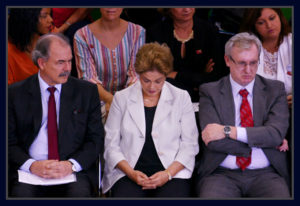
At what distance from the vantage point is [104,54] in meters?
4.54

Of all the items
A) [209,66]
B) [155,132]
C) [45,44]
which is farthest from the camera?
[209,66]

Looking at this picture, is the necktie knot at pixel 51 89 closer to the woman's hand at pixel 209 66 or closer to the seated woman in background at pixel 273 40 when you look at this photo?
the woman's hand at pixel 209 66

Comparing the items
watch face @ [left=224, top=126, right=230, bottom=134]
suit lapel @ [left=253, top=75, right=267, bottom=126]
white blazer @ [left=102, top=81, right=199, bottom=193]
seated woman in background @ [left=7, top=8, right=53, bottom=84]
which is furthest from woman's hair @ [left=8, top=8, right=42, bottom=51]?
suit lapel @ [left=253, top=75, right=267, bottom=126]

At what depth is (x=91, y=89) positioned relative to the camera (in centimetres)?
401

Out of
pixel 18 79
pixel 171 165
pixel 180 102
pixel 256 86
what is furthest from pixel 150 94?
pixel 18 79

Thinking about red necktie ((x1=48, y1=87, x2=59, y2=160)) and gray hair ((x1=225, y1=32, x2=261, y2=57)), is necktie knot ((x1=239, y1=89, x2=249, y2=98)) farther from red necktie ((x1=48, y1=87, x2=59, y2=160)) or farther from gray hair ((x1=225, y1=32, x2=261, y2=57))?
red necktie ((x1=48, y1=87, x2=59, y2=160))

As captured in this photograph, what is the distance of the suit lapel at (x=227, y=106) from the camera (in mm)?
4012

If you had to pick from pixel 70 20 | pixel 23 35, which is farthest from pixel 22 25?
pixel 70 20

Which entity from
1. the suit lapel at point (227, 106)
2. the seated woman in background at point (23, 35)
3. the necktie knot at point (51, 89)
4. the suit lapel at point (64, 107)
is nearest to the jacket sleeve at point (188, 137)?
the suit lapel at point (227, 106)

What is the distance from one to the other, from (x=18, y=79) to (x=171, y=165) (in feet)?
4.61

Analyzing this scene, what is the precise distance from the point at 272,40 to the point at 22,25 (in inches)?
82.5

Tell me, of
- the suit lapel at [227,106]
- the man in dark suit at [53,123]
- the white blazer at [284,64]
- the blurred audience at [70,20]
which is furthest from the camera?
the blurred audience at [70,20]

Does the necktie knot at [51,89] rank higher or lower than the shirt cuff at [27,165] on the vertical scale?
higher

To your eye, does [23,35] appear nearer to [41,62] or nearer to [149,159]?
[41,62]
